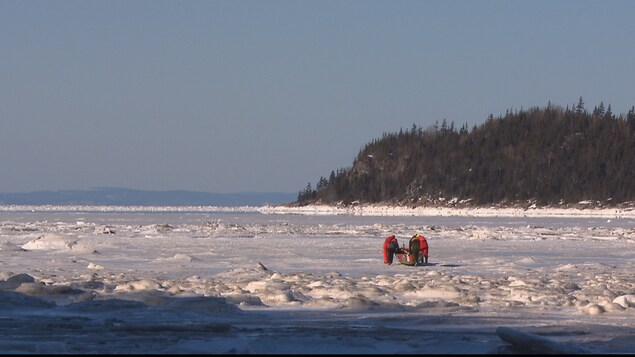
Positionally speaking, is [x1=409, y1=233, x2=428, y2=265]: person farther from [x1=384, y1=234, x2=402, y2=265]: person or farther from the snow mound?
the snow mound


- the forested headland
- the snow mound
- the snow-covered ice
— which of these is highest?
the forested headland

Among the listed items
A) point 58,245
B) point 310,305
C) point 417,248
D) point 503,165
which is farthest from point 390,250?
point 503,165

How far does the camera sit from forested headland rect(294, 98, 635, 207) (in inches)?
5935

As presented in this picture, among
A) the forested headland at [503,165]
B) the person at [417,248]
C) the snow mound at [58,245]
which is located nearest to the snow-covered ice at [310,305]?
the person at [417,248]

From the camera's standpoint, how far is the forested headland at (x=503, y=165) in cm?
15075

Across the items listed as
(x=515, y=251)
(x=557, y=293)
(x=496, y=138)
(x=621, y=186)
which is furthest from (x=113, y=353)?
(x=496, y=138)

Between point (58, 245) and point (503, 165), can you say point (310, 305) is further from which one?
point (503, 165)

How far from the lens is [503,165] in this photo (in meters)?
165

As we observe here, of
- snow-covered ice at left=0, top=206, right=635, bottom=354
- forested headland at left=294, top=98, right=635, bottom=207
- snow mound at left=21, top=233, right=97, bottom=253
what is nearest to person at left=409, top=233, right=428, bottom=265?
snow-covered ice at left=0, top=206, right=635, bottom=354

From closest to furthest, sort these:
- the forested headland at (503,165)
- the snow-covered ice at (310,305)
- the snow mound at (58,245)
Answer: the snow-covered ice at (310,305), the snow mound at (58,245), the forested headland at (503,165)

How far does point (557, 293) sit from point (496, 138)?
164684 millimetres

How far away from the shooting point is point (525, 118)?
17750 centimetres

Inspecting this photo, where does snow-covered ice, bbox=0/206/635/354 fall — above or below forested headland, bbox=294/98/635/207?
below

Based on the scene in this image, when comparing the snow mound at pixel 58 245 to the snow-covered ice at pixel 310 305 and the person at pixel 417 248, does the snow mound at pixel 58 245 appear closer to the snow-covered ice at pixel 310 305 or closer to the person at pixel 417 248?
the snow-covered ice at pixel 310 305
